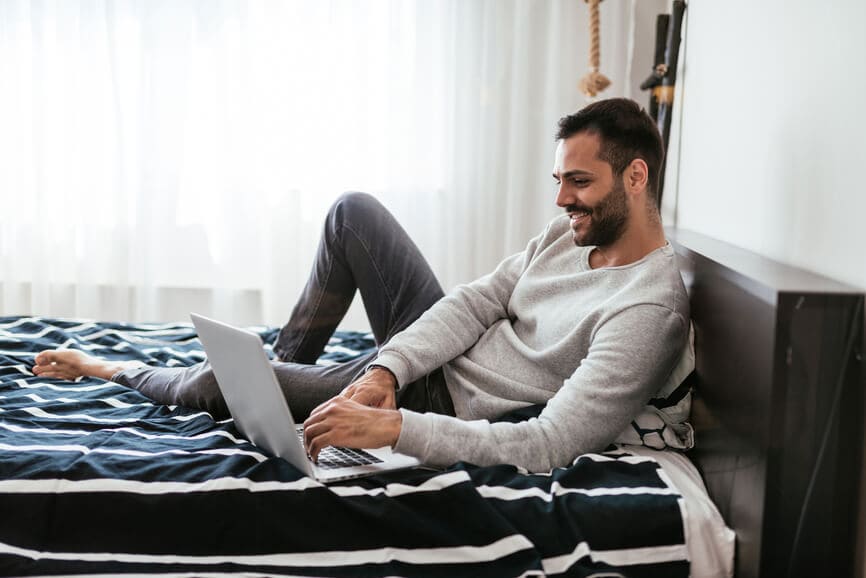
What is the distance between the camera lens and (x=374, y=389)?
1.53 m

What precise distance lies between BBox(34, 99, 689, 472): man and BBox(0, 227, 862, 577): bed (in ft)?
0.23

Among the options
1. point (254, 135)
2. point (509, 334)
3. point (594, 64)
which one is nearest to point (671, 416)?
point (509, 334)

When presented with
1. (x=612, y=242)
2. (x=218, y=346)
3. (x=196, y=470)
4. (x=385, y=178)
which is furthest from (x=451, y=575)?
(x=385, y=178)

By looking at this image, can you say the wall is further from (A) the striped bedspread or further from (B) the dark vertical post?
(A) the striped bedspread

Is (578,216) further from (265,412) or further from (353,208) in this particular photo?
(265,412)

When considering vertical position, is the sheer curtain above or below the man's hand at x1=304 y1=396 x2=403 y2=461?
above

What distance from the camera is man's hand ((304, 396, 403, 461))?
128 centimetres

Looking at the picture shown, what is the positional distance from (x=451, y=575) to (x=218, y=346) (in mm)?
521

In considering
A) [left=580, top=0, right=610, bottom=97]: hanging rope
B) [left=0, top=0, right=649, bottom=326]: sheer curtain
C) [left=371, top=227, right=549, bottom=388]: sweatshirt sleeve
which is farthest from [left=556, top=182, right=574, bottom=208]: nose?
[left=0, top=0, right=649, bottom=326]: sheer curtain

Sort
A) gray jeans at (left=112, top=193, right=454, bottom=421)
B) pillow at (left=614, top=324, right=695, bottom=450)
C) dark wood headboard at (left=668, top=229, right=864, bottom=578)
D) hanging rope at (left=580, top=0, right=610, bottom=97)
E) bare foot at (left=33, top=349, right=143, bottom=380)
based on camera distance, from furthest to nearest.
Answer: hanging rope at (left=580, top=0, right=610, bottom=97), bare foot at (left=33, top=349, right=143, bottom=380), gray jeans at (left=112, top=193, right=454, bottom=421), pillow at (left=614, top=324, right=695, bottom=450), dark wood headboard at (left=668, top=229, right=864, bottom=578)

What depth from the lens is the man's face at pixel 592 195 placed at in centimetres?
156

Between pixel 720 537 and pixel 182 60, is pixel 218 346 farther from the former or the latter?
pixel 182 60

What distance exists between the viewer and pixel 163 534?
4.05 feet

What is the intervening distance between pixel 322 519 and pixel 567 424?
389mm
